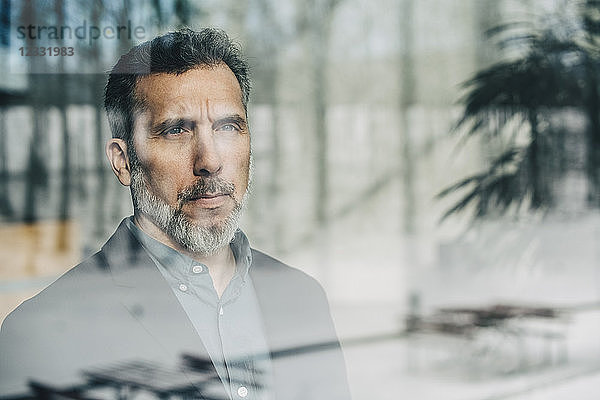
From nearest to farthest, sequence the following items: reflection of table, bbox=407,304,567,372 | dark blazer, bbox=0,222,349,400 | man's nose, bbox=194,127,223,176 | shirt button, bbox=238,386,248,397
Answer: dark blazer, bbox=0,222,349,400, man's nose, bbox=194,127,223,176, shirt button, bbox=238,386,248,397, reflection of table, bbox=407,304,567,372

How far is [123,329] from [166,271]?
209mm

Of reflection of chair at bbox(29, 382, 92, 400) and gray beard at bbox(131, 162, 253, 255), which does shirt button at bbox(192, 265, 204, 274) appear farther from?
reflection of chair at bbox(29, 382, 92, 400)

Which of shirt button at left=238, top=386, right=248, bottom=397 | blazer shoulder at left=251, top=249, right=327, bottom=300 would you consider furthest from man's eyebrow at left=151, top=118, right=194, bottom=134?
shirt button at left=238, top=386, right=248, bottom=397

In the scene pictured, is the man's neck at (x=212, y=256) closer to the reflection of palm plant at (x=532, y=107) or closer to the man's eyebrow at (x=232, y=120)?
the man's eyebrow at (x=232, y=120)

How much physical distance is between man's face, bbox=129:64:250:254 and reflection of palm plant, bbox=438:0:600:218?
1081 mm

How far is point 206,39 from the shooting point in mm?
2234

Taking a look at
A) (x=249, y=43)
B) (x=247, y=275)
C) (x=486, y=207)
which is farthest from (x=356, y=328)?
(x=249, y=43)

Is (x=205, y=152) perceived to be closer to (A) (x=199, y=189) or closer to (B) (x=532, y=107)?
(A) (x=199, y=189)

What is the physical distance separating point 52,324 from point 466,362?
1740 millimetres

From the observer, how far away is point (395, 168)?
9.32 ft

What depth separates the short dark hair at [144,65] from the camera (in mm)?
2127

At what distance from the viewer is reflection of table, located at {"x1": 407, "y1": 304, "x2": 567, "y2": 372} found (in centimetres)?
302

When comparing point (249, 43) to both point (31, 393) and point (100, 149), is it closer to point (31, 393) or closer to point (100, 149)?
point (100, 149)

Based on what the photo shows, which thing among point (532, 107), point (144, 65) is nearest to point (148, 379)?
point (144, 65)
